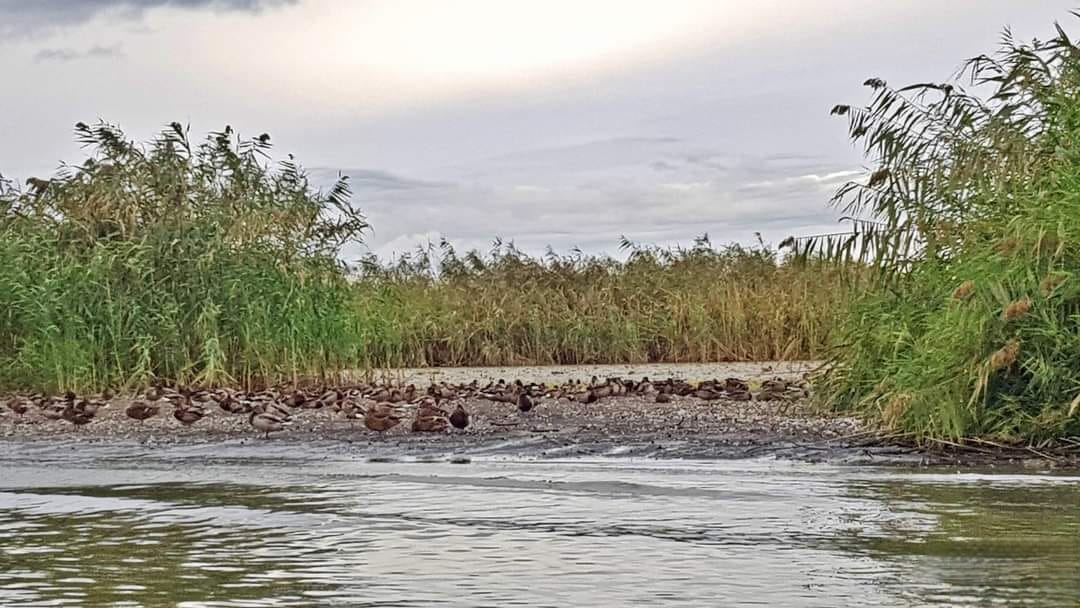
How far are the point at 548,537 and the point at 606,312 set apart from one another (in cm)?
1209

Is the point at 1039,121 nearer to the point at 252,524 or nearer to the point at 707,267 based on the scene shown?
the point at 252,524

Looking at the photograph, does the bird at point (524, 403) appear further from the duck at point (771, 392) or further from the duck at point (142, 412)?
the duck at point (142, 412)

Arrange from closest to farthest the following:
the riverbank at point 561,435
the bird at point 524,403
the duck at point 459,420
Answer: the riverbank at point 561,435
the duck at point 459,420
the bird at point 524,403

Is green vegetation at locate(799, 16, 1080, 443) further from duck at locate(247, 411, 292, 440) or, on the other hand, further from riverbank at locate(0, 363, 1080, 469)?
duck at locate(247, 411, 292, 440)

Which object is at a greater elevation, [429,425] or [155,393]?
[155,393]

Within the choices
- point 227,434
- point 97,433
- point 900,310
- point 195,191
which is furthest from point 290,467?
point 195,191

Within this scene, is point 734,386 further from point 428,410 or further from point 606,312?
point 606,312

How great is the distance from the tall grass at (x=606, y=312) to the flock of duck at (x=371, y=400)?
4.47 metres

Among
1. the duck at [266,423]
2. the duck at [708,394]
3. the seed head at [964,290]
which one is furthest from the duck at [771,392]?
the duck at [266,423]

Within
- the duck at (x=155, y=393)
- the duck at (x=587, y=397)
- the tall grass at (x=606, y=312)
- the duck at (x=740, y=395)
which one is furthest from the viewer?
the tall grass at (x=606, y=312)

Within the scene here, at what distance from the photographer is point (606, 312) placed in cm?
1622

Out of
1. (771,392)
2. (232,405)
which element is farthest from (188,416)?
(771,392)

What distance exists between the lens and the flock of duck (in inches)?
327

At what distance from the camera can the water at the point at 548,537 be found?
10.8 feet
